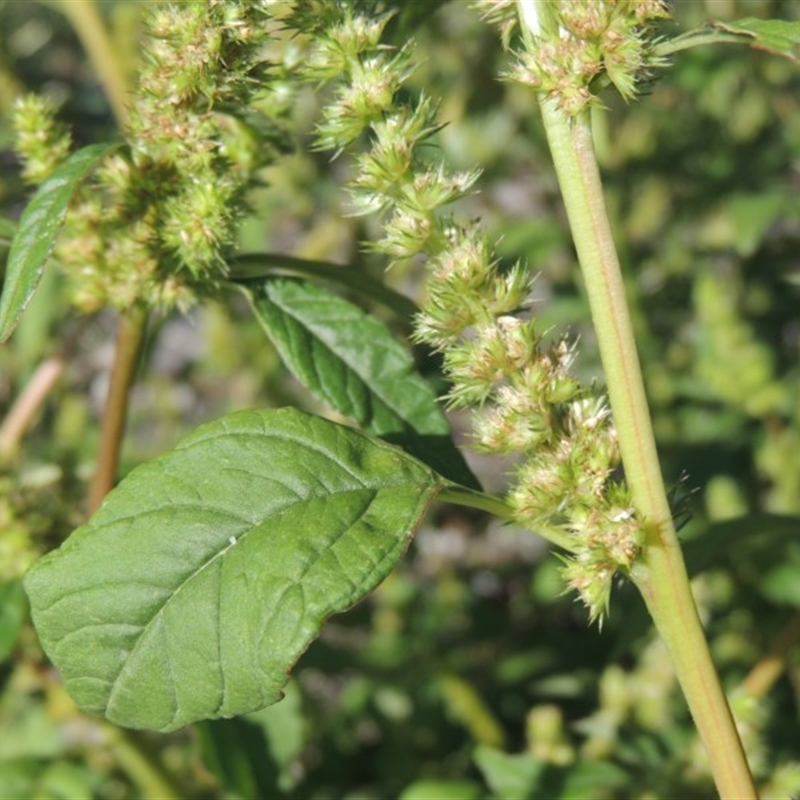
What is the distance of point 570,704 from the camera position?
9.30 feet

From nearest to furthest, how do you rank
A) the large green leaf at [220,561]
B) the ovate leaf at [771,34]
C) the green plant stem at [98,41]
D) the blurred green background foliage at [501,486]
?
the large green leaf at [220,561] → the ovate leaf at [771,34] → the blurred green background foliage at [501,486] → the green plant stem at [98,41]

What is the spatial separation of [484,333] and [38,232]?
456mm

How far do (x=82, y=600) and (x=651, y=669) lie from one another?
1329mm

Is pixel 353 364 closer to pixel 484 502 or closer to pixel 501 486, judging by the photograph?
pixel 484 502

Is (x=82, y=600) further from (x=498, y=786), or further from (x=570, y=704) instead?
(x=570, y=704)

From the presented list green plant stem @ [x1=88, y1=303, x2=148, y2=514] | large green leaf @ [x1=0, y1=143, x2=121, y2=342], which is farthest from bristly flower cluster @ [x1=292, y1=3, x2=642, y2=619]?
green plant stem @ [x1=88, y1=303, x2=148, y2=514]

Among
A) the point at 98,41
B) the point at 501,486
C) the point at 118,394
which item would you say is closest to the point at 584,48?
the point at 118,394

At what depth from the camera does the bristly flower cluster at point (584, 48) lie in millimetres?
1136

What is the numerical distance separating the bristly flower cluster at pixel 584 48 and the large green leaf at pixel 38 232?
45cm

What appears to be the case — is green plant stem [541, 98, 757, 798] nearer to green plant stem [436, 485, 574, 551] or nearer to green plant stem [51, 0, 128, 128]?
green plant stem [436, 485, 574, 551]

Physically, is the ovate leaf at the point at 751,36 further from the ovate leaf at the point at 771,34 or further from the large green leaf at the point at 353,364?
the large green leaf at the point at 353,364

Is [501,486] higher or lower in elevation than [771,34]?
lower

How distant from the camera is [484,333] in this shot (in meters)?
1.21

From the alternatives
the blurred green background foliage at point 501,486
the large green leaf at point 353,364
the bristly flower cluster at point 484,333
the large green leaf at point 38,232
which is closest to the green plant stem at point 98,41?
the blurred green background foliage at point 501,486
